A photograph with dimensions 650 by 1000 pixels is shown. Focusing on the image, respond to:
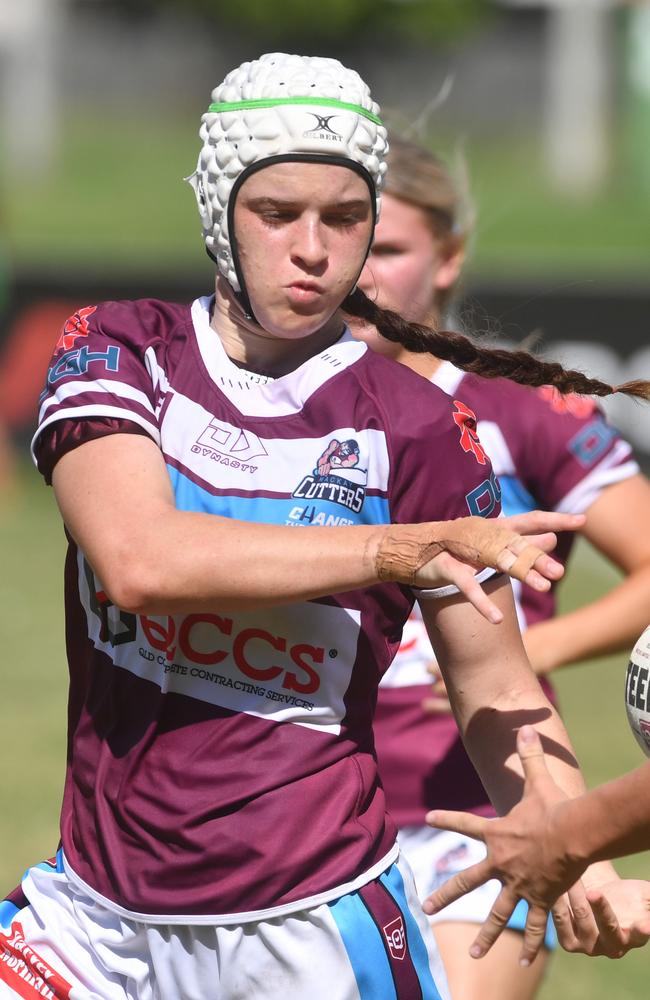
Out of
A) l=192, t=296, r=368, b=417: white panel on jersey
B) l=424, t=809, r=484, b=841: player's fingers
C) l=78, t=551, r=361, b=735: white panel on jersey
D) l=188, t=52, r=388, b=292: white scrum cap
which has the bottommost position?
l=424, t=809, r=484, b=841: player's fingers

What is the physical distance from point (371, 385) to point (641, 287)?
460 inches

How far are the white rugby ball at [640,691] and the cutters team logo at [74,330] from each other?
126 centimetres

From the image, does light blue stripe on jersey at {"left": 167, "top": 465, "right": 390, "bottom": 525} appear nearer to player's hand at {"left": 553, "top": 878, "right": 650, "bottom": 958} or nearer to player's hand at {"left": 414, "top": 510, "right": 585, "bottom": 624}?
player's hand at {"left": 414, "top": 510, "right": 585, "bottom": 624}

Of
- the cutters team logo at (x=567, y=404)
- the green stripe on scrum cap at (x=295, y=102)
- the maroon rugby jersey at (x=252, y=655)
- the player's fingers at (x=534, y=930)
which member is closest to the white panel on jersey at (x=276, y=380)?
the maroon rugby jersey at (x=252, y=655)

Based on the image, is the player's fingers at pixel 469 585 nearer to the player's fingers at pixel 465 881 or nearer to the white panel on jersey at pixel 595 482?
the player's fingers at pixel 465 881

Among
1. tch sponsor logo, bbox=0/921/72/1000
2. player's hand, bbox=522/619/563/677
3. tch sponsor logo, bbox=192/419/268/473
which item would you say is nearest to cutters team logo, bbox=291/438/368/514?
tch sponsor logo, bbox=192/419/268/473

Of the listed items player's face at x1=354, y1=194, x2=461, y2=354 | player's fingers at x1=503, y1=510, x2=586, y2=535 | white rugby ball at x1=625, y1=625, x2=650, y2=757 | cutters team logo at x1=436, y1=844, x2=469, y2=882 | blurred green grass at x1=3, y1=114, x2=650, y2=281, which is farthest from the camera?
blurred green grass at x1=3, y1=114, x2=650, y2=281

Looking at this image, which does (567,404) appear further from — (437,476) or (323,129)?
(323,129)

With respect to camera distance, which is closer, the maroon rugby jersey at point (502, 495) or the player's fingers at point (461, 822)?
the player's fingers at point (461, 822)

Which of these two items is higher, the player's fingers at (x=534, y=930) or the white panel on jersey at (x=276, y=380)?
the white panel on jersey at (x=276, y=380)

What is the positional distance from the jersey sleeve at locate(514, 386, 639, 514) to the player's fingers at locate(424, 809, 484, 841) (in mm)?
1630

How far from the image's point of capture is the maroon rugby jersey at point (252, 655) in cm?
290

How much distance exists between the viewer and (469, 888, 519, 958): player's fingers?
Result: 292 cm

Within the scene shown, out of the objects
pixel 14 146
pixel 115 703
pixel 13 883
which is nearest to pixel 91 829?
pixel 115 703
